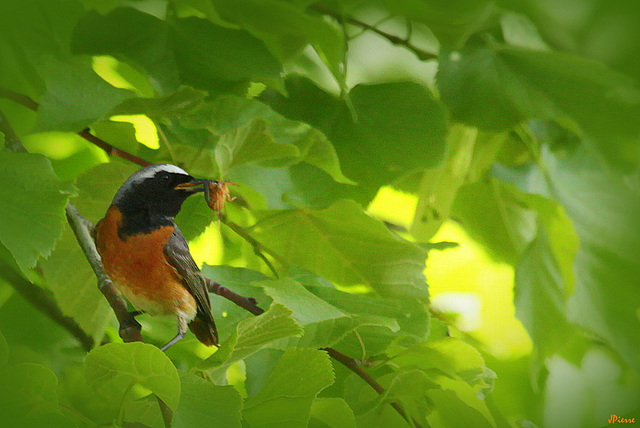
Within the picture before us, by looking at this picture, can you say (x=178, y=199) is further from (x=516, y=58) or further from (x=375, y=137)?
(x=516, y=58)

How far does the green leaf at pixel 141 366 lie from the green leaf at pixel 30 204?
7 cm

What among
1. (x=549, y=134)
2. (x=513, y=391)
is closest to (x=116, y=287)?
(x=549, y=134)

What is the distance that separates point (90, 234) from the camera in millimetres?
586

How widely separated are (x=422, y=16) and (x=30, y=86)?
1.22ft

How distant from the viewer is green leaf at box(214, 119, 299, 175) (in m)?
0.53

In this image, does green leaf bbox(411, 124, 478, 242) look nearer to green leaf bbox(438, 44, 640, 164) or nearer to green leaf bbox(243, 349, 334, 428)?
green leaf bbox(438, 44, 640, 164)

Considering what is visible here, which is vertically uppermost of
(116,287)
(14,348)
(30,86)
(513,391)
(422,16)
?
(422,16)

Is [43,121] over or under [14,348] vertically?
over

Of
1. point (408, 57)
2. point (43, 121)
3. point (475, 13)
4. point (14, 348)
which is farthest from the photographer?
point (408, 57)

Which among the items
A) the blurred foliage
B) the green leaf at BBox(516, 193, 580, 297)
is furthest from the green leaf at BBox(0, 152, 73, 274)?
the green leaf at BBox(516, 193, 580, 297)

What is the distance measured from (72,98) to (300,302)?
0.22 meters

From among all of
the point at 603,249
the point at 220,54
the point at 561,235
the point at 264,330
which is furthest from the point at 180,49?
the point at 603,249

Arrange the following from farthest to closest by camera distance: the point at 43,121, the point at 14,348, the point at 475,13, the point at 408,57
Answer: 1. the point at 408,57
2. the point at 14,348
3. the point at 475,13
4. the point at 43,121

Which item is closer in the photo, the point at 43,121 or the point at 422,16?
the point at 43,121
